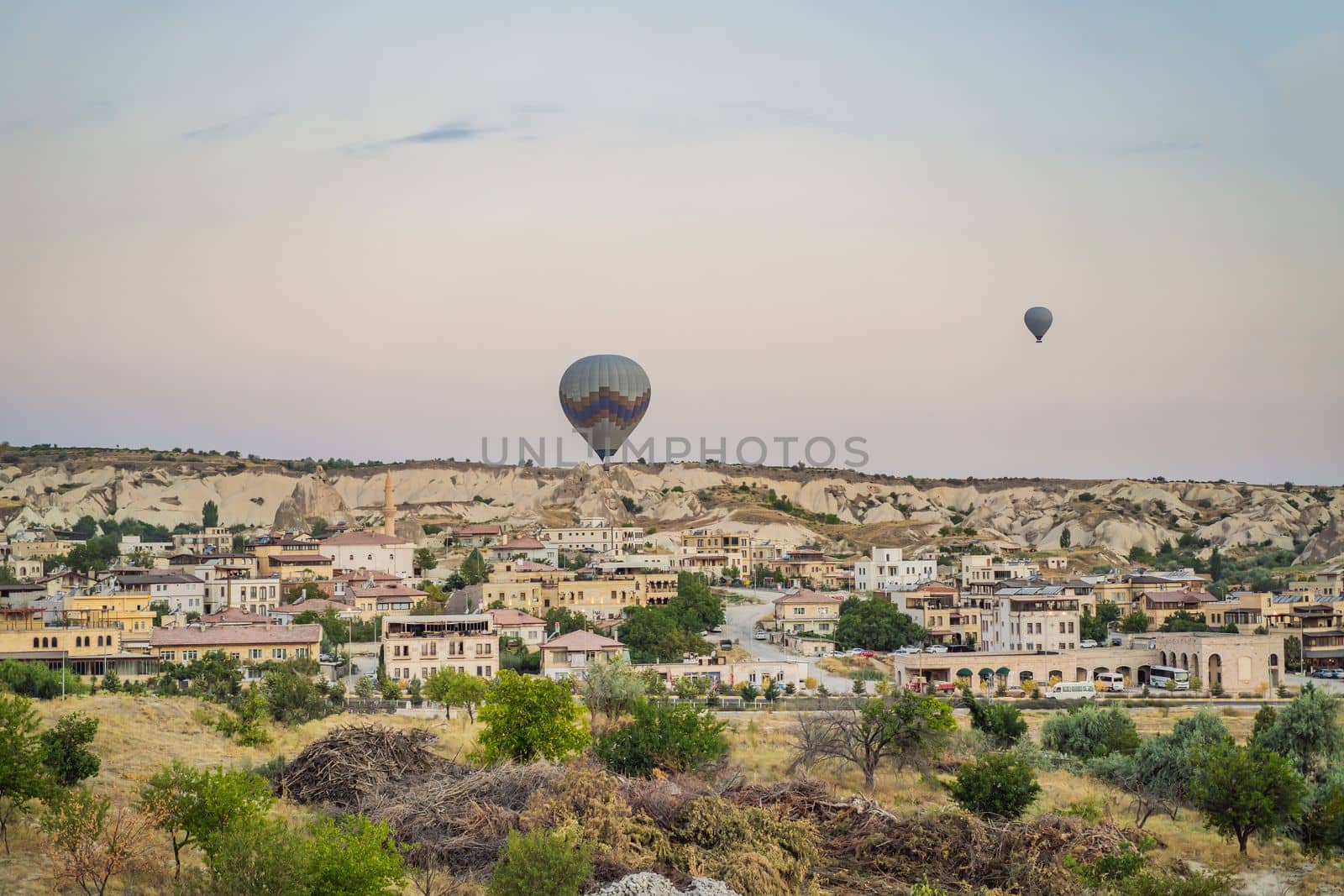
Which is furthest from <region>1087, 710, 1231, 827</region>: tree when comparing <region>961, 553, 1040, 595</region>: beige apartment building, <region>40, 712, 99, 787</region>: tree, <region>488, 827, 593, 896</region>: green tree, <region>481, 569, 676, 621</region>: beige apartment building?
<region>961, 553, 1040, 595</region>: beige apartment building

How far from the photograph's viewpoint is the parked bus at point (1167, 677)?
5288 centimetres

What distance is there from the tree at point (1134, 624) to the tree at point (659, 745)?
125 feet

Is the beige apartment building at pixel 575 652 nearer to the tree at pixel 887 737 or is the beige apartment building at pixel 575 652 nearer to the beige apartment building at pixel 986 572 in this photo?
the tree at pixel 887 737

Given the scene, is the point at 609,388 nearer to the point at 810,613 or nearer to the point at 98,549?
the point at 810,613

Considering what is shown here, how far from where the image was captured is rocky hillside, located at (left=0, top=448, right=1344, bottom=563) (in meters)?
118

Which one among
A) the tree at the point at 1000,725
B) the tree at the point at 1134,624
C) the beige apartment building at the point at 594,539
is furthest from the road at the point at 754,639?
the tree at the point at 1134,624

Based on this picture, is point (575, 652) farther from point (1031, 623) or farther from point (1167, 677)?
point (1167, 677)

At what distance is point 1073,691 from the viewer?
169 feet

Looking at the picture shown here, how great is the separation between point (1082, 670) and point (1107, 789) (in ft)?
81.3

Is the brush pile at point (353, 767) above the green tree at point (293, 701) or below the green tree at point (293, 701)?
above

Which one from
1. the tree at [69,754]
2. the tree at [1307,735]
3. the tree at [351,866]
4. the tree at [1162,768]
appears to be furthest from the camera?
the tree at [1307,735]

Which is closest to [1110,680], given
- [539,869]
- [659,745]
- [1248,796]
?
[1248,796]

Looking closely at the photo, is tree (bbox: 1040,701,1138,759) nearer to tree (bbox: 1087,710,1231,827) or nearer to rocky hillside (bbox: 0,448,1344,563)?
tree (bbox: 1087,710,1231,827)

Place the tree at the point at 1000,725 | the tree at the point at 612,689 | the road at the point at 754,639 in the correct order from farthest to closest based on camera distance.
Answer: the road at the point at 754,639, the tree at the point at 612,689, the tree at the point at 1000,725
